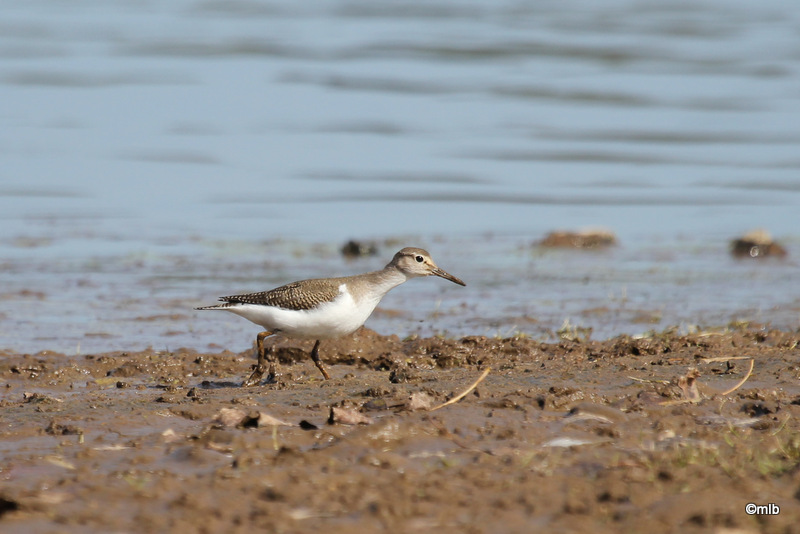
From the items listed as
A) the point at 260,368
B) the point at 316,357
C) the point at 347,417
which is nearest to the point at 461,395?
the point at 347,417

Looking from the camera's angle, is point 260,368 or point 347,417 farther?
point 260,368

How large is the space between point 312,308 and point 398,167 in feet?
40.3

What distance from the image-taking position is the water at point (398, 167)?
37.3 feet

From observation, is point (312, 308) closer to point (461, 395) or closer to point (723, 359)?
point (461, 395)

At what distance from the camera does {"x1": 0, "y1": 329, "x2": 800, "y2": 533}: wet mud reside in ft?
14.4

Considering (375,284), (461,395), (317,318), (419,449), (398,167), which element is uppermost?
(398,167)

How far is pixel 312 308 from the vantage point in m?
7.80

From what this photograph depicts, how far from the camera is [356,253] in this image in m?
13.6

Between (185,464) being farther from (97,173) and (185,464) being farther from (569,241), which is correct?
(97,173)

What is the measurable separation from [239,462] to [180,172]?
15.0m

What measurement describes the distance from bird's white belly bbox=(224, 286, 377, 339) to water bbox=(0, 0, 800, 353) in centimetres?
180

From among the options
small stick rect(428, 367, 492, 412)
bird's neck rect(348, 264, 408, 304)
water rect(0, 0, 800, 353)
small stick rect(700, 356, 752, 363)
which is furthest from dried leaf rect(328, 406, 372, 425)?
water rect(0, 0, 800, 353)

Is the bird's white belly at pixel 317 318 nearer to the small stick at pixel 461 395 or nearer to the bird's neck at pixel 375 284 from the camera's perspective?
the bird's neck at pixel 375 284

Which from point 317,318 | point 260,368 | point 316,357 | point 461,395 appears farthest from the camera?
point 316,357
